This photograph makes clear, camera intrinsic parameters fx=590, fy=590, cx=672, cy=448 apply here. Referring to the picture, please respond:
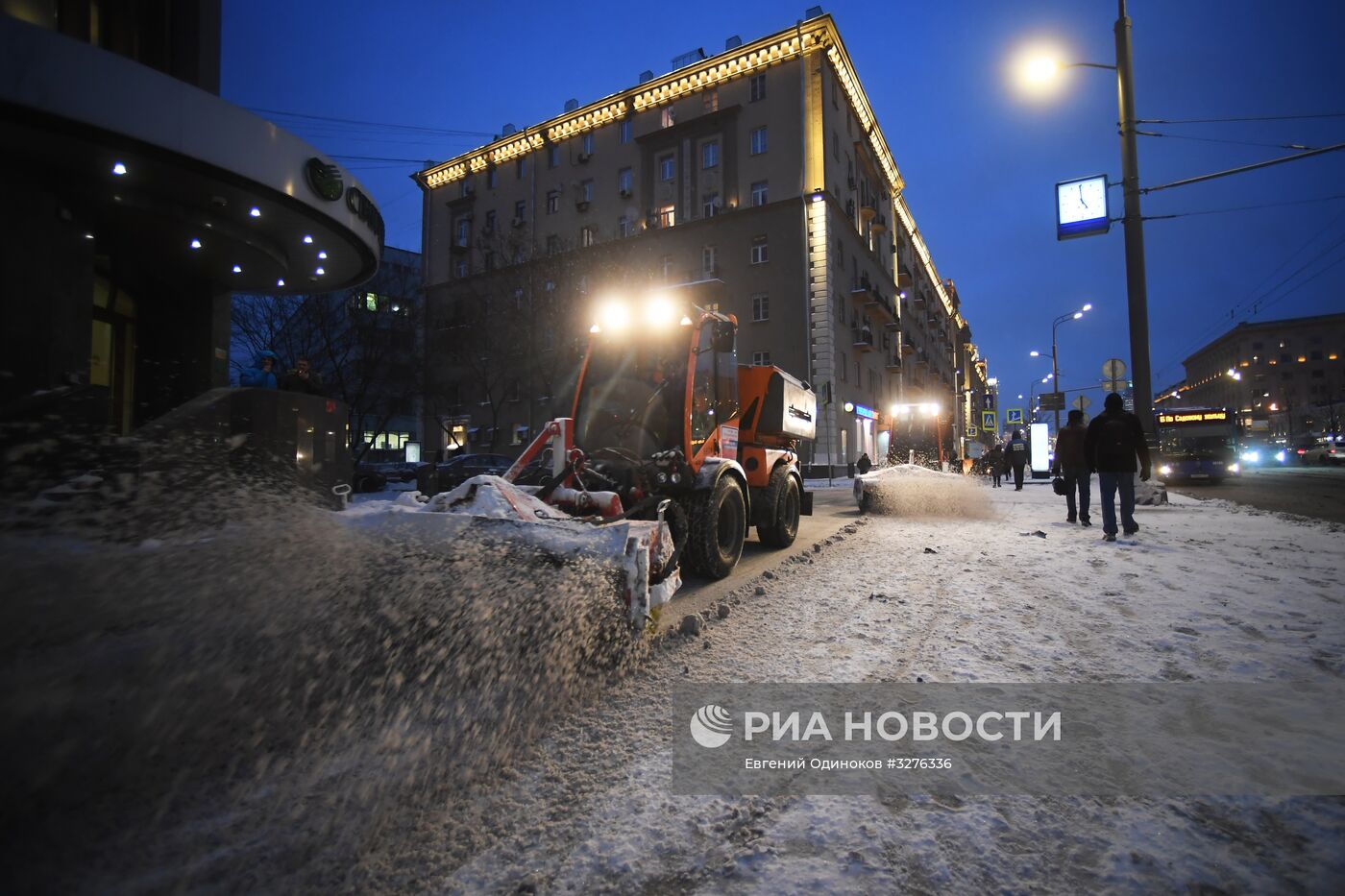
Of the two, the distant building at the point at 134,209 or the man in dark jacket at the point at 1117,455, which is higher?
the distant building at the point at 134,209

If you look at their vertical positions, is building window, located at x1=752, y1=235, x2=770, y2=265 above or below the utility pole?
above

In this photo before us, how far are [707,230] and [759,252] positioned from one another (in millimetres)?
3184

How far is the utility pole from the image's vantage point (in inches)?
463

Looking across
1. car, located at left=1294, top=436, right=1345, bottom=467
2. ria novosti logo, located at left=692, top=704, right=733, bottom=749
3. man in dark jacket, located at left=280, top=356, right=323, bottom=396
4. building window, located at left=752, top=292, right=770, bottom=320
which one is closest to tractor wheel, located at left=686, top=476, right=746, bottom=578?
ria novosti logo, located at left=692, top=704, right=733, bottom=749

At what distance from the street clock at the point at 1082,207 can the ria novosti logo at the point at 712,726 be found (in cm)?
1493

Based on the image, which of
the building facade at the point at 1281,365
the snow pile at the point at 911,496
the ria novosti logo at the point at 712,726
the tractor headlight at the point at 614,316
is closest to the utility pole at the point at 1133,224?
the snow pile at the point at 911,496

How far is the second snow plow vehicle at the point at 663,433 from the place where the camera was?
4.89 metres

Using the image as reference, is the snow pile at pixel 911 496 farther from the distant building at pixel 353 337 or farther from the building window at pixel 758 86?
the building window at pixel 758 86

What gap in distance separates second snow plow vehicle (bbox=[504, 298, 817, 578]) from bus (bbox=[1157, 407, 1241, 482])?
24773 millimetres

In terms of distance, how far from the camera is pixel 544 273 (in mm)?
25375

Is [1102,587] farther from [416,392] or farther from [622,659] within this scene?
[416,392]

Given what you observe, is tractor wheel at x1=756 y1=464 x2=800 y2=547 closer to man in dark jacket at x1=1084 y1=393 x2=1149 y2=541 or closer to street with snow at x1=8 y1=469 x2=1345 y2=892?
street with snow at x1=8 y1=469 x2=1345 y2=892

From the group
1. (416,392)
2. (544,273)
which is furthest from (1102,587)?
(416,392)

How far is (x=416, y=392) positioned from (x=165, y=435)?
67.1 feet
